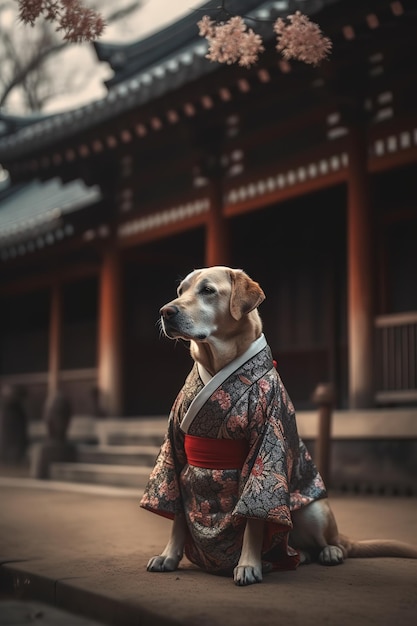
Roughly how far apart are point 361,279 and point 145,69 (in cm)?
878

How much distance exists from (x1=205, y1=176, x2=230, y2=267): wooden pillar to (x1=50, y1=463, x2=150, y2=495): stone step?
276cm

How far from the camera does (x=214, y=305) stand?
14.1ft

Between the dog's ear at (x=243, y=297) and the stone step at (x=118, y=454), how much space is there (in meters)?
6.53

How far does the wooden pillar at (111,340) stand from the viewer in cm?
1361

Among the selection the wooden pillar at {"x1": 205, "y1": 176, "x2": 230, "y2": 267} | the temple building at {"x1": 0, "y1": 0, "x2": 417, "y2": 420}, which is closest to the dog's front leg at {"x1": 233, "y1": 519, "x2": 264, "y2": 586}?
the temple building at {"x1": 0, "y1": 0, "x2": 417, "y2": 420}

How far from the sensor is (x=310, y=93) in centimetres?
1034

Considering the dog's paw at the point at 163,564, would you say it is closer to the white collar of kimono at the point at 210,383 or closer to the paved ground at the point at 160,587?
the paved ground at the point at 160,587

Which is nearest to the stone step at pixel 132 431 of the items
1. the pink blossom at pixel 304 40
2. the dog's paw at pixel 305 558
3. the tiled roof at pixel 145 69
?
the tiled roof at pixel 145 69

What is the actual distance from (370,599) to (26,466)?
428 inches

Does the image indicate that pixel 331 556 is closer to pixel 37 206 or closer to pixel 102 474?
pixel 102 474

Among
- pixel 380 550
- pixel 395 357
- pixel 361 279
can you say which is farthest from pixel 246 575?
pixel 361 279

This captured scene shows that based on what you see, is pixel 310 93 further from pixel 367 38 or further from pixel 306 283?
pixel 306 283

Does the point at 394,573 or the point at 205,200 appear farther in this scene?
the point at 205,200

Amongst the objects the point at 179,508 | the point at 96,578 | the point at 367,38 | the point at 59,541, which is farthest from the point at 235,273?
the point at 367,38
